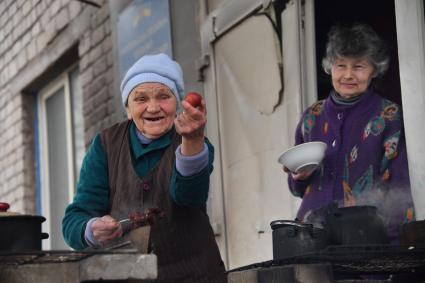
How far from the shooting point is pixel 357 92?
3.47 metres

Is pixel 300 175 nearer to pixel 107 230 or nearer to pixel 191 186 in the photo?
pixel 191 186

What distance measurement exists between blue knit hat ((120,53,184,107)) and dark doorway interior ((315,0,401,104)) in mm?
1411

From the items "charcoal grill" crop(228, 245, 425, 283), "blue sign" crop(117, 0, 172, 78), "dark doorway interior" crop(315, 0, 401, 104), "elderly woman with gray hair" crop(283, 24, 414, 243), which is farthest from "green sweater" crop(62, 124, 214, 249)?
"blue sign" crop(117, 0, 172, 78)

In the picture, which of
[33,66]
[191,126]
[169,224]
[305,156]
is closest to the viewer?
[191,126]

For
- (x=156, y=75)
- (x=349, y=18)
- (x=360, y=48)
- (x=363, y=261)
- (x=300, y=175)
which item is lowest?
(x=363, y=261)

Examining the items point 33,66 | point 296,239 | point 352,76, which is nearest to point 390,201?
point 352,76

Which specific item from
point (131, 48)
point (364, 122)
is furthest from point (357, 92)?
point (131, 48)

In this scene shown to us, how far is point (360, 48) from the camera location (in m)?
3.55

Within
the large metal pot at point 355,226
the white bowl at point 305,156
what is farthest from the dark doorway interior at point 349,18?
the large metal pot at point 355,226

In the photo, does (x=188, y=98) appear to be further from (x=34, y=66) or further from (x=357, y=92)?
(x=34, y=66)

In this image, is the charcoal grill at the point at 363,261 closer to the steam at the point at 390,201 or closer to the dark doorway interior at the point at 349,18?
the steam at the point at 390,201

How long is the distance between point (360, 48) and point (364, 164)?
1.57 feet

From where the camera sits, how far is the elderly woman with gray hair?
11.0ft

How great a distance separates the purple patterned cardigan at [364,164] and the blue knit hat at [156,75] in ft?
2.51
